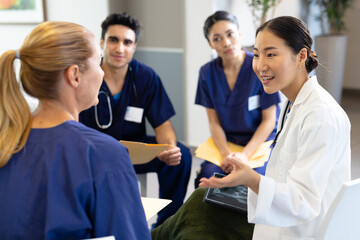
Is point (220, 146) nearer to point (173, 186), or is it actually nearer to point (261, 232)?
point (173, 186)

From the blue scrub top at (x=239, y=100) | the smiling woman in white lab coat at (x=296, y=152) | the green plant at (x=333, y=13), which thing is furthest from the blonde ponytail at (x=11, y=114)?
the green plant at (x=333, y=13)

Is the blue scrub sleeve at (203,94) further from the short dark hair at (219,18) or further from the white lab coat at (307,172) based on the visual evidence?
the white lab coat at (307,172)

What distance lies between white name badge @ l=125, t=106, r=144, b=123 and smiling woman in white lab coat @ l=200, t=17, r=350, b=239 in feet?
3.69

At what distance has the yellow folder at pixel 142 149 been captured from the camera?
2076 mm

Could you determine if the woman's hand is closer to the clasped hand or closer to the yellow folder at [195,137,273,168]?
the clasped hand

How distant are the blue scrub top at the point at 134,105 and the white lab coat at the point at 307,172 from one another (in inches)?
52.2

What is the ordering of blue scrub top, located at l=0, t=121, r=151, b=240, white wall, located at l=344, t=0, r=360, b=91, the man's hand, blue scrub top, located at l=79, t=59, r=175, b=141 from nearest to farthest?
blue scrub top, located at l=0, t=121, r=151, b=240 < the man's hand < blue scrub top, located at l=79, t=59, r=175, b=141 < white wall, located at l=344, t=0, r=360, b=91

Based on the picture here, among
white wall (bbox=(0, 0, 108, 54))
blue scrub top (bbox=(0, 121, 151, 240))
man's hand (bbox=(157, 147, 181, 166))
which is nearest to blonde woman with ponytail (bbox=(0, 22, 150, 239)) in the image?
blue scrub top (bbox=(0, 121, 151, 240))

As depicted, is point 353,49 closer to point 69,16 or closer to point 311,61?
point 69,16

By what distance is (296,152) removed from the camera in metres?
1.35

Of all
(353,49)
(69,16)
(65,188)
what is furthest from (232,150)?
(353,49)

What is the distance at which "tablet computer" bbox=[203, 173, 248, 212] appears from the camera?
172 cm

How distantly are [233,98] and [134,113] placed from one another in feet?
1.88

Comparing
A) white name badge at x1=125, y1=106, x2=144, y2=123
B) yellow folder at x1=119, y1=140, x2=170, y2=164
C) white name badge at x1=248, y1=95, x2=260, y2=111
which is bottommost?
yellow folder at x1=119, y1=140, x2=170, y2=164
